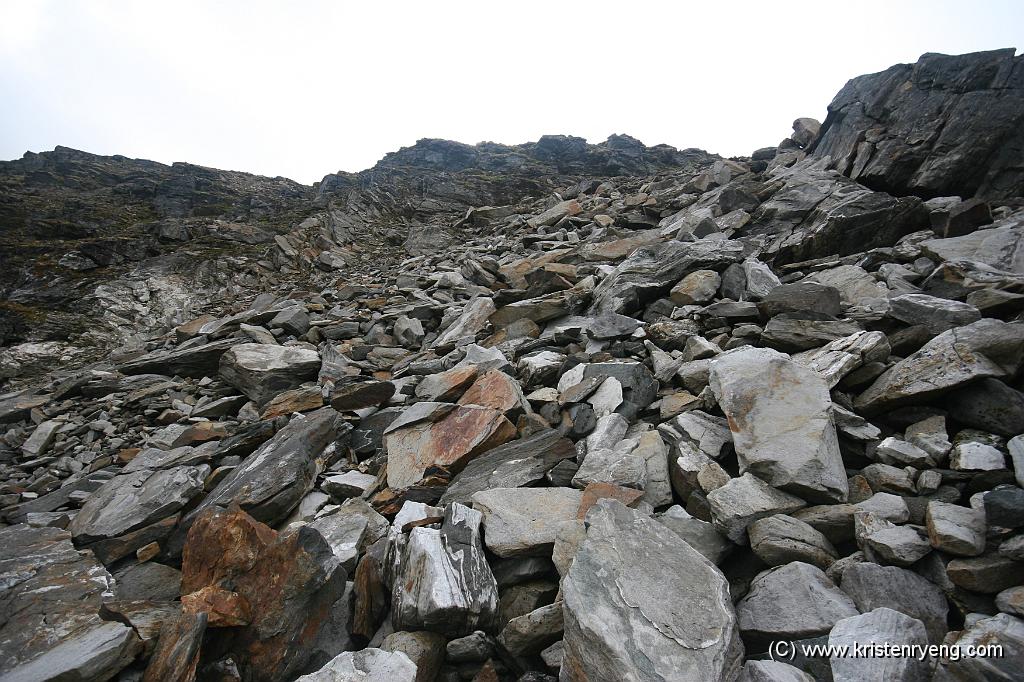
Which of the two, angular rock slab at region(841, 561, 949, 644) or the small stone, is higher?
the small stone

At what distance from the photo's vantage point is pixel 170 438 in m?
7.62

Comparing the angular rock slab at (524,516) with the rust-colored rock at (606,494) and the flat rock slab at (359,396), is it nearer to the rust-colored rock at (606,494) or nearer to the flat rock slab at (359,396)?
the rust-colored rock at (606,494)

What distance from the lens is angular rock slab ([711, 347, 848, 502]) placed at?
11.4ft

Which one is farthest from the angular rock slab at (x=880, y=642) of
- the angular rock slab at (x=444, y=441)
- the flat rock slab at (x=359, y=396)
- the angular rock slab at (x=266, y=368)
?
the angular rock slab at (x=266, y=368)

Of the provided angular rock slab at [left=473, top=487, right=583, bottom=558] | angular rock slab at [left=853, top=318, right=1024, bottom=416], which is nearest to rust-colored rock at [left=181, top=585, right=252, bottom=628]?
angular rock slab at [left=473, top=487, right=583, bottom=558]

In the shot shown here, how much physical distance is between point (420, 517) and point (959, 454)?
15.3 ft

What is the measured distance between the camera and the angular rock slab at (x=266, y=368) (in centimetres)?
852

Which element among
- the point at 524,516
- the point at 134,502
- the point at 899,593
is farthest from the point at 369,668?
the point at 134,502

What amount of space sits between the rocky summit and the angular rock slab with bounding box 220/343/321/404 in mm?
74

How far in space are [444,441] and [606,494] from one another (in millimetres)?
2469

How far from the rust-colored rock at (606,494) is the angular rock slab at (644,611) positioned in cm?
66

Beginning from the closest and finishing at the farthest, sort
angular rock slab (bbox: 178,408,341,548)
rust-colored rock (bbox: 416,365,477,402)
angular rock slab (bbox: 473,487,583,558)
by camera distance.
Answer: angular rock slab (bbox: 473,487,583,558) → angular rock slab (bbox: 178,408,341,548) → rust-colored rock (bbox: 416,365,477,402)

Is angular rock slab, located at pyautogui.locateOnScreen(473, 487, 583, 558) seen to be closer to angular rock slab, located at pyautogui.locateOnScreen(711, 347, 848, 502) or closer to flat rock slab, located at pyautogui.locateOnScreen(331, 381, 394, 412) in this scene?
angular rock slab, located at pyautogui.locateOnScreen(711, 347, 848, 502)

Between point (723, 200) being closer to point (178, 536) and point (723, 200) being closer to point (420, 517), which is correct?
point (420, 517)
